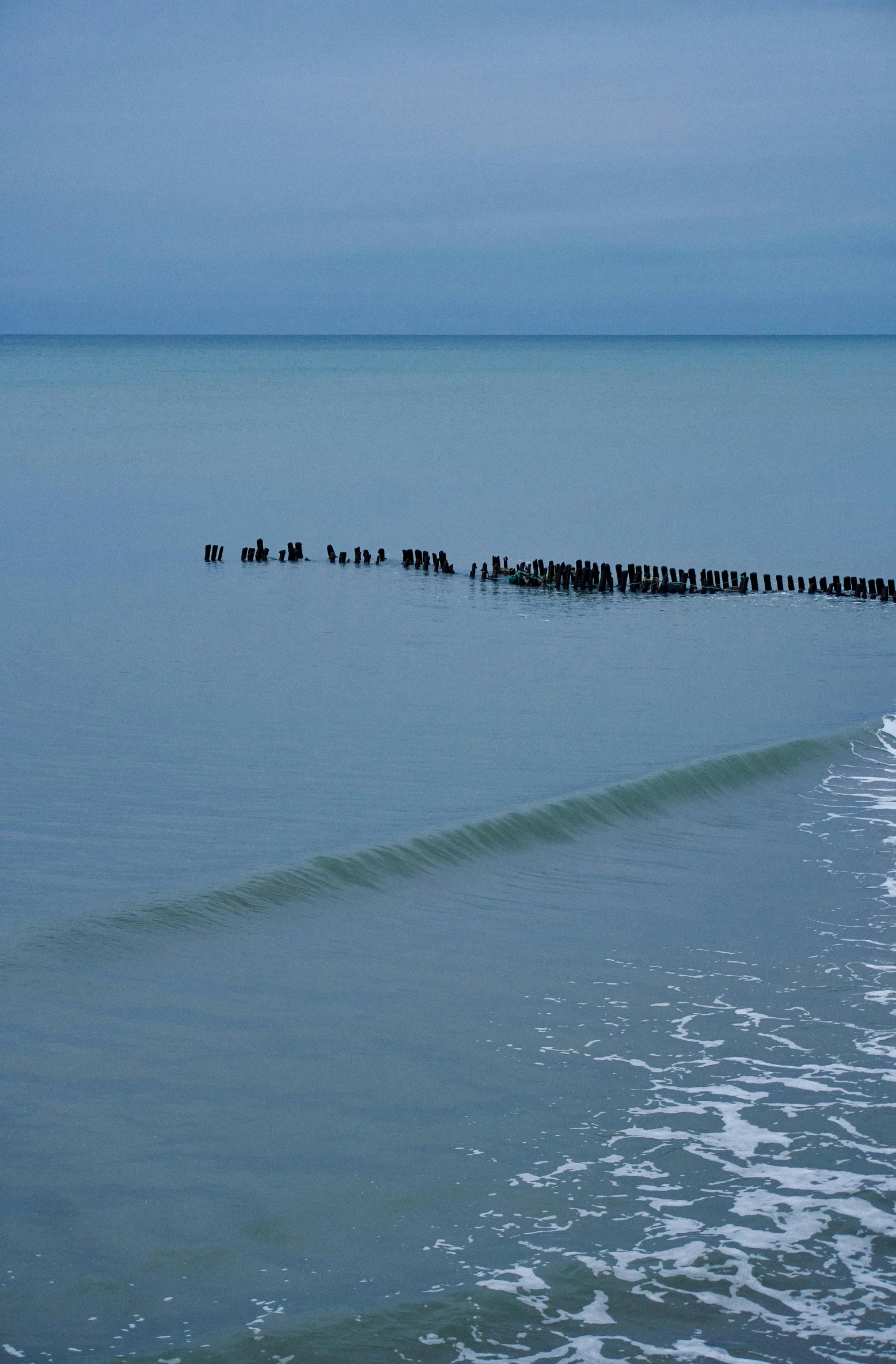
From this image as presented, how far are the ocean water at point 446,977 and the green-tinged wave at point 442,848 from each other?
0.05m

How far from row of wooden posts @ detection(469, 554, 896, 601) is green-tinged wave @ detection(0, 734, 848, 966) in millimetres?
12262

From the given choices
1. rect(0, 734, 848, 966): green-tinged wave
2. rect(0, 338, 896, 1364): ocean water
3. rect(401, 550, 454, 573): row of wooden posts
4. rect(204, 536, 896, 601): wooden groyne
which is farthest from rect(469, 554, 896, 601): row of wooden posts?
rect(0, 734, 848, 966): green-tinged wave

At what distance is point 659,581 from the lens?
31266 mm

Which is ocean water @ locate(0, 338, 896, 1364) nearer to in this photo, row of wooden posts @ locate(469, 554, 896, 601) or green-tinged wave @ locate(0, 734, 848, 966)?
green-tinged wave @ locate(0, 734, 848, 966)

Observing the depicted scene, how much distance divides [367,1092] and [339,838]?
17.5 feet

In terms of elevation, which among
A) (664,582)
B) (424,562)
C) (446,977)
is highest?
(424,562)

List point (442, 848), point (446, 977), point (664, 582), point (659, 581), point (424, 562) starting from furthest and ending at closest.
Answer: point (424, 562) → point (659, 581) → point (664, 582) → point (442, 848) → point (446, 977)

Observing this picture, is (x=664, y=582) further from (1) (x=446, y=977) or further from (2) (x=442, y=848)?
(1) (x=446, y=977)

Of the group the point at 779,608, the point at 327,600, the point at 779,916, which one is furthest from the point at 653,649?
the point at 779,916

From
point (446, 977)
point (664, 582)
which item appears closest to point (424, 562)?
point (664, 582)

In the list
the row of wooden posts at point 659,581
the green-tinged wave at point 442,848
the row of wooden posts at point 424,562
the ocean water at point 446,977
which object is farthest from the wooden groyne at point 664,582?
the green-tinged wave at point 442,848

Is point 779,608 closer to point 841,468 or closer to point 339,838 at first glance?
point 339,838

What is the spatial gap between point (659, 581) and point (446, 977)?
21.2 meters

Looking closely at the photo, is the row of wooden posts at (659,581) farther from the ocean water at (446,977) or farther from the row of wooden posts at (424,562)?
the row of wooden posts at (424,562)
